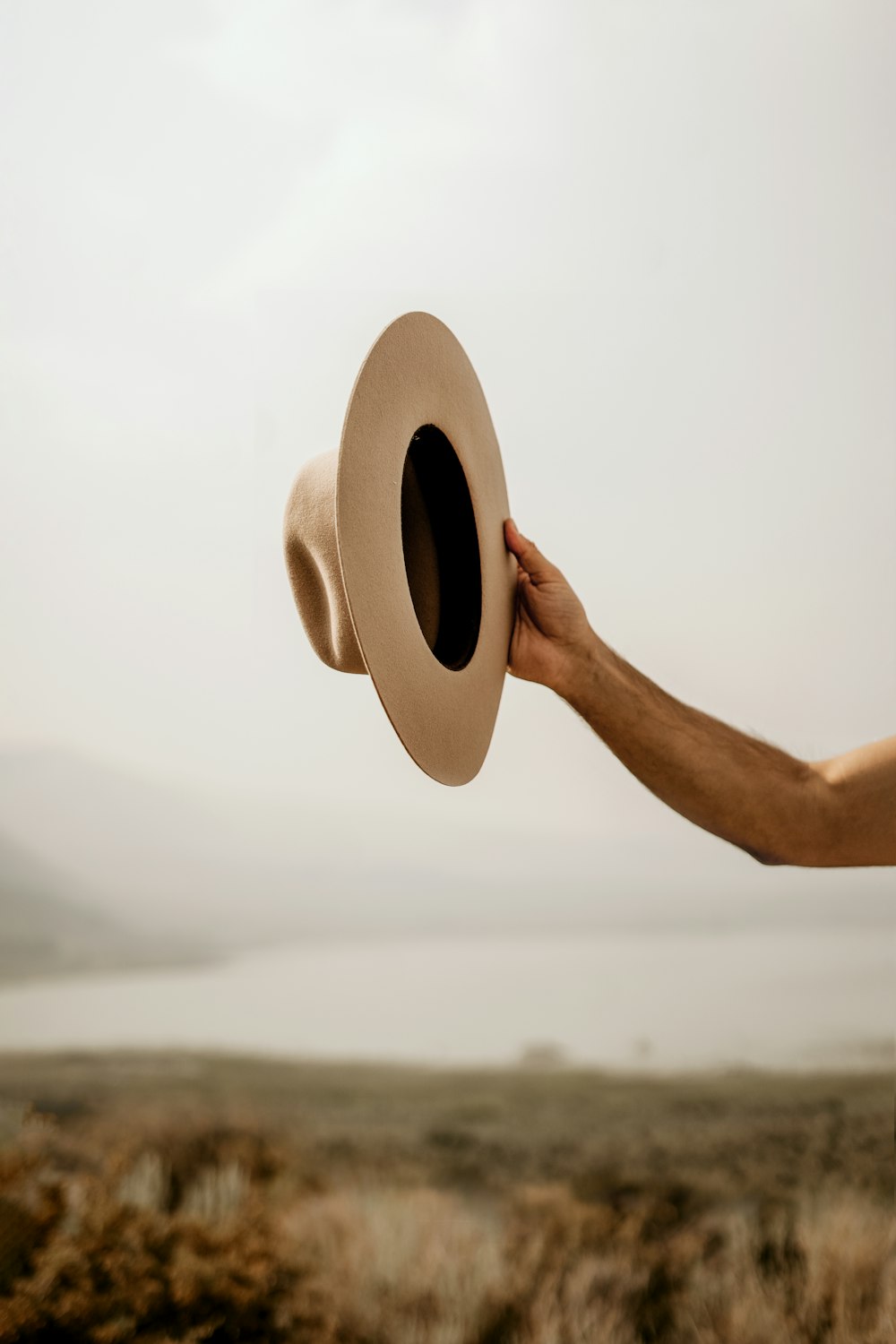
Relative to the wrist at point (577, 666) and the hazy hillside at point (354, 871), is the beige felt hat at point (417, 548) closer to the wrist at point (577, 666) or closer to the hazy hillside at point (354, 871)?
the wrist at point (577, 666)

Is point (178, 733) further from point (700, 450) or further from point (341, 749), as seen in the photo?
point (700, 450)

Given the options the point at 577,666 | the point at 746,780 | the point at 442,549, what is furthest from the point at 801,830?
the point at 442,549

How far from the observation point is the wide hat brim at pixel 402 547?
0.66 meters

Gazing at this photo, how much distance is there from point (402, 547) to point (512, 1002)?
44.9 inches

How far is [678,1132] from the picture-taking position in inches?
62.9

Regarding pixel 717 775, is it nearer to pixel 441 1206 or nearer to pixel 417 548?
pixel 417 548

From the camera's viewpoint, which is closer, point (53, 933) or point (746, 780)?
point (746, 780)

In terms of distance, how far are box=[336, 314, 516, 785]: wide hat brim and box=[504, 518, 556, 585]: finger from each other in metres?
0.05

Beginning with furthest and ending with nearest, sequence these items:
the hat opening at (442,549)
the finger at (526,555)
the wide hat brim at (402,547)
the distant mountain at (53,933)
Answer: the distant mountain at (53,933)
the finger at (526,555)
the hat opening at (442,549)
the wide hat brim at (402,547)

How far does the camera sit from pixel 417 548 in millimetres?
896

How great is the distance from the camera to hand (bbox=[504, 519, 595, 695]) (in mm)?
1062

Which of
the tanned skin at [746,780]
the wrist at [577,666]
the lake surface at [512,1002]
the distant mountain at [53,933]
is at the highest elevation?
the wrist at [577,666]

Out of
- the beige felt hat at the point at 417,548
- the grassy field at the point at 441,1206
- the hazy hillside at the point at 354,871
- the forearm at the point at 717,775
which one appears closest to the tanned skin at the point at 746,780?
the forearm at the point at 717,775

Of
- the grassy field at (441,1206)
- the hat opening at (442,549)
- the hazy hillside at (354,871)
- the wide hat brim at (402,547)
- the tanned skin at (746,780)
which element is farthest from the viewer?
the hazy hillside at (354,871)
